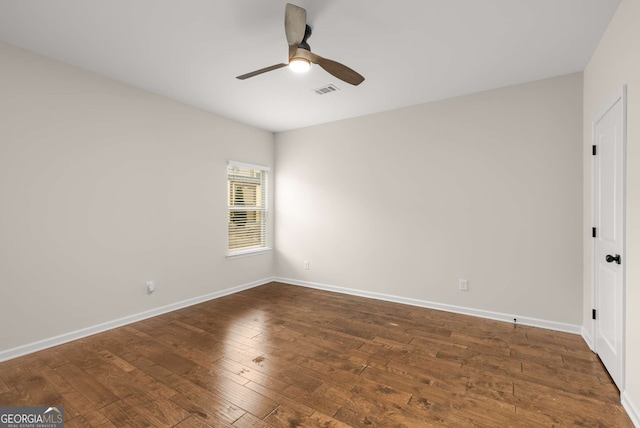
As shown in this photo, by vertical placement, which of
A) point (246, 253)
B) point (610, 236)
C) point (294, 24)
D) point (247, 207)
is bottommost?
point (246, 253)

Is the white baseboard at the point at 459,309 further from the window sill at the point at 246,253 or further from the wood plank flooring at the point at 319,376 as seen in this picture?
the window sill at the point at 246,253

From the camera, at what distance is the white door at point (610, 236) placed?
6.61 ft

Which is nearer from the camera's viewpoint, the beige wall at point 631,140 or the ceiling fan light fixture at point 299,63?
the beige wall at point 631,140

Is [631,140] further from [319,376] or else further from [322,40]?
[319,376]

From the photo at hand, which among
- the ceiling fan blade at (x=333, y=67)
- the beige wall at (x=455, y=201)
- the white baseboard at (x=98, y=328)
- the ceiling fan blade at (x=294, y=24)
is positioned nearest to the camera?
the ceiling fan blade at (x=294, y=24)

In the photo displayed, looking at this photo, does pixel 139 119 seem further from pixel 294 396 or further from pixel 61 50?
pixel 294 396

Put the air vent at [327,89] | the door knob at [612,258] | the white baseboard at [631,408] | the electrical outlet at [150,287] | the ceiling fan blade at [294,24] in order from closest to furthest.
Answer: the white baseboard at [631,408], the ceiling fan blade at [294,24], the door knob at [612,258], the air vent at [327,89], the electrical outlet at [150,287]

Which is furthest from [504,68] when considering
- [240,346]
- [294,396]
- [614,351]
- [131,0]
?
[240,346]

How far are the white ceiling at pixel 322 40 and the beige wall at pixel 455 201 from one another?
45cm

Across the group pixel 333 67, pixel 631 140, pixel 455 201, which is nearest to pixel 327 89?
pixel 333 67

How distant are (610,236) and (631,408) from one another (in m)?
1.15

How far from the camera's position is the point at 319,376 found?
226cm

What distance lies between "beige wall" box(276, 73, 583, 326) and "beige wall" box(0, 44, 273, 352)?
165 centimetres

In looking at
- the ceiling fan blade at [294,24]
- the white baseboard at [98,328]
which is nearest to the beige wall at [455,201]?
the white baseboard at [98,328]
